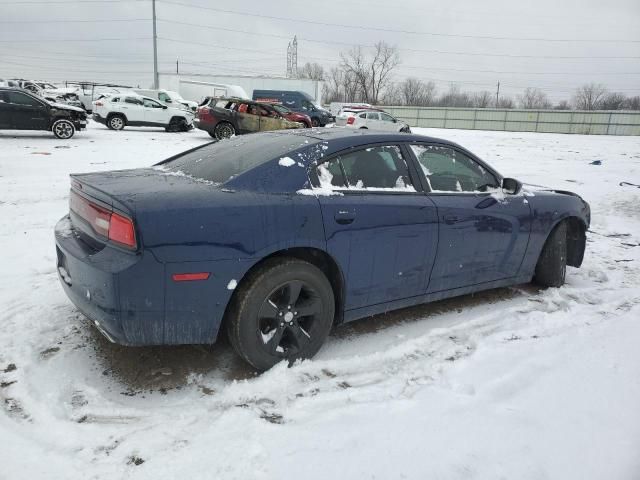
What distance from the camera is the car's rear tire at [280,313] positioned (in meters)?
2.81

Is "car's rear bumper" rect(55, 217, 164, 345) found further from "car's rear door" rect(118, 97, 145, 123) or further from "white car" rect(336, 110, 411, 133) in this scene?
A: "white car" rect(336, 110, 411, 133)

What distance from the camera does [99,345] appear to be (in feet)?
10.5

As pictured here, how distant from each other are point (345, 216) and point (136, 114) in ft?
61.6

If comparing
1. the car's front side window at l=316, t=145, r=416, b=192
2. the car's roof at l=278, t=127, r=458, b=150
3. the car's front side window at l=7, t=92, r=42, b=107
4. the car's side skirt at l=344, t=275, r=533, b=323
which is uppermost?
the car's front side window at l=7, t=92, r=42, b=107

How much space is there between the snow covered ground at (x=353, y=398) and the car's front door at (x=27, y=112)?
12058 mm

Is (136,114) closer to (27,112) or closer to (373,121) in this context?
(27,112)

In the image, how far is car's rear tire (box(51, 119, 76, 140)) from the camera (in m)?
14.8

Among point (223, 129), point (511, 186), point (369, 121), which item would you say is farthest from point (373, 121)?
point (511, 186)

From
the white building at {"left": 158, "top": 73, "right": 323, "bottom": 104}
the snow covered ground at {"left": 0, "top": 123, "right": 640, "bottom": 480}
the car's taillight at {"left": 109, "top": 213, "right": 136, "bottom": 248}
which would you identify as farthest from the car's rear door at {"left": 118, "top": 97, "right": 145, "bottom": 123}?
the car's taillight at {"left": 109, "top": 213, "right": 136, "bottom": 248}

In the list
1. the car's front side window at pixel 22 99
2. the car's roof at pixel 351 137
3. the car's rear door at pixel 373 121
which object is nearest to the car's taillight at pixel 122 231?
the car's roof at pixel 351 137

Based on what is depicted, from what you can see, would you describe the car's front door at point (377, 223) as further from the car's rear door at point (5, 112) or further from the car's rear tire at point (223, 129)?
the car's rear tire at point (223, 129)

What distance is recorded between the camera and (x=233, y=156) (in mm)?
3400

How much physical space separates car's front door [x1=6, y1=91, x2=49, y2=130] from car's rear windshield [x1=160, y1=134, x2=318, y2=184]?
13049mm

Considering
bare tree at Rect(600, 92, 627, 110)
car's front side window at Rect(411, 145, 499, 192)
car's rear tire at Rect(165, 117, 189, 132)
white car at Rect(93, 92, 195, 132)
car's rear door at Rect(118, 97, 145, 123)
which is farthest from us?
bare tree at Rect(600, 92, 627, 110)
